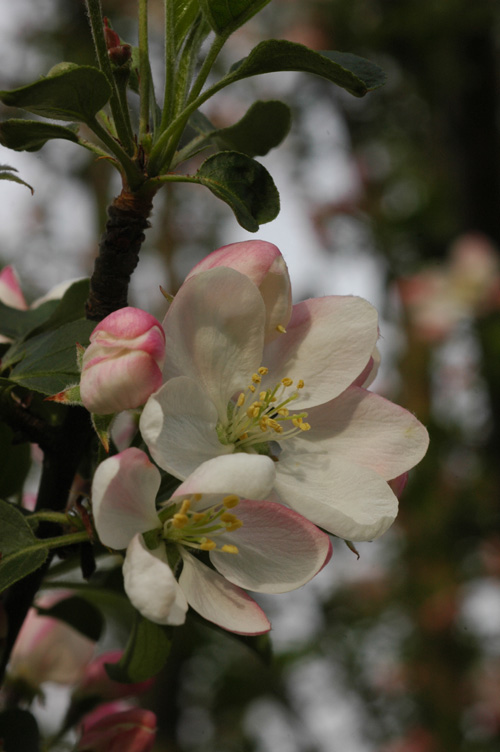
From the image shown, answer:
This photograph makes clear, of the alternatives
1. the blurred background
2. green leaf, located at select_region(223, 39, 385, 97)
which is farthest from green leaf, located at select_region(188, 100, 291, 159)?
the blurred background

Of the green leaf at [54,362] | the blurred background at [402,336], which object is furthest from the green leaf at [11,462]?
the blurred background at [402,336]

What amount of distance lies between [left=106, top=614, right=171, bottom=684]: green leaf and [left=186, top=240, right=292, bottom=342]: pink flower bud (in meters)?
0.25

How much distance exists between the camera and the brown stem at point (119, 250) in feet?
1.75

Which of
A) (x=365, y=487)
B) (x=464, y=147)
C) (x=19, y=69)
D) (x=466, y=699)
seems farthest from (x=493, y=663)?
(x=19, y=69)

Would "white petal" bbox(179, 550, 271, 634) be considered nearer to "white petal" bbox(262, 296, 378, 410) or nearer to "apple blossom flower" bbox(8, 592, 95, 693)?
"white petal" bbox(262, 296, 378, 410)

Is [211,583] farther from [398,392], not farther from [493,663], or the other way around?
[493,663]

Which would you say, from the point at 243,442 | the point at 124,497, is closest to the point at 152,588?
the point at 124,497

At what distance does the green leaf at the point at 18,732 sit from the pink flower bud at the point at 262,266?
41 cm

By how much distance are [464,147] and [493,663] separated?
2.03 meters

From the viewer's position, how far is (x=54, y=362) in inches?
21.8

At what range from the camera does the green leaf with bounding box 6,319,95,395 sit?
538 millimetres

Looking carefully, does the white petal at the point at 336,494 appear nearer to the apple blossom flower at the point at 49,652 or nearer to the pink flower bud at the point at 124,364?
the pink flower bud at the point at 124,364

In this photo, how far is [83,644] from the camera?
2.80 feet

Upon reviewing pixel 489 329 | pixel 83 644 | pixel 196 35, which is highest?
pixel 196 35
